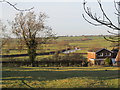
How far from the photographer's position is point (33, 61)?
23.2 metres

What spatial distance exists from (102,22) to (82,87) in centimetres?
834

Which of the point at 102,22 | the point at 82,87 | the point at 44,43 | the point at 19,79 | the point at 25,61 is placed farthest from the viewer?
the point at 44,43

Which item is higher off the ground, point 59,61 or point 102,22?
point 102,22

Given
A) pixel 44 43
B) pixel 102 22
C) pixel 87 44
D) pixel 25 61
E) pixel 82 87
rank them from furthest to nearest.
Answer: pixel 87 44 → pixel 44 43 → pixel 25 61 → pixel 82 87 → pixel 102 22

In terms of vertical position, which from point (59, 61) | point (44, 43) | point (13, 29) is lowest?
point (59, 61)

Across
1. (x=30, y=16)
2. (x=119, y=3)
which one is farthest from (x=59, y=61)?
(x=119, y=3)

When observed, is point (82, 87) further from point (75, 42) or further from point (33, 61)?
point (75, 42)

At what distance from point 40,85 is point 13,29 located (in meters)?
14.5

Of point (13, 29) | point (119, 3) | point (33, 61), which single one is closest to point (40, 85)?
point (119, 3)

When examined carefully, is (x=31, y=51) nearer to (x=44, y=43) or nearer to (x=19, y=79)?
(x=44, y=43)

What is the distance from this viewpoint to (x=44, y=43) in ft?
83.8

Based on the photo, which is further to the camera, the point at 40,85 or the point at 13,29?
the point at 13,29

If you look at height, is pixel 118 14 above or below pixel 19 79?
above

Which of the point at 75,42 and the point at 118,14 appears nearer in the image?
the point at 118,14
